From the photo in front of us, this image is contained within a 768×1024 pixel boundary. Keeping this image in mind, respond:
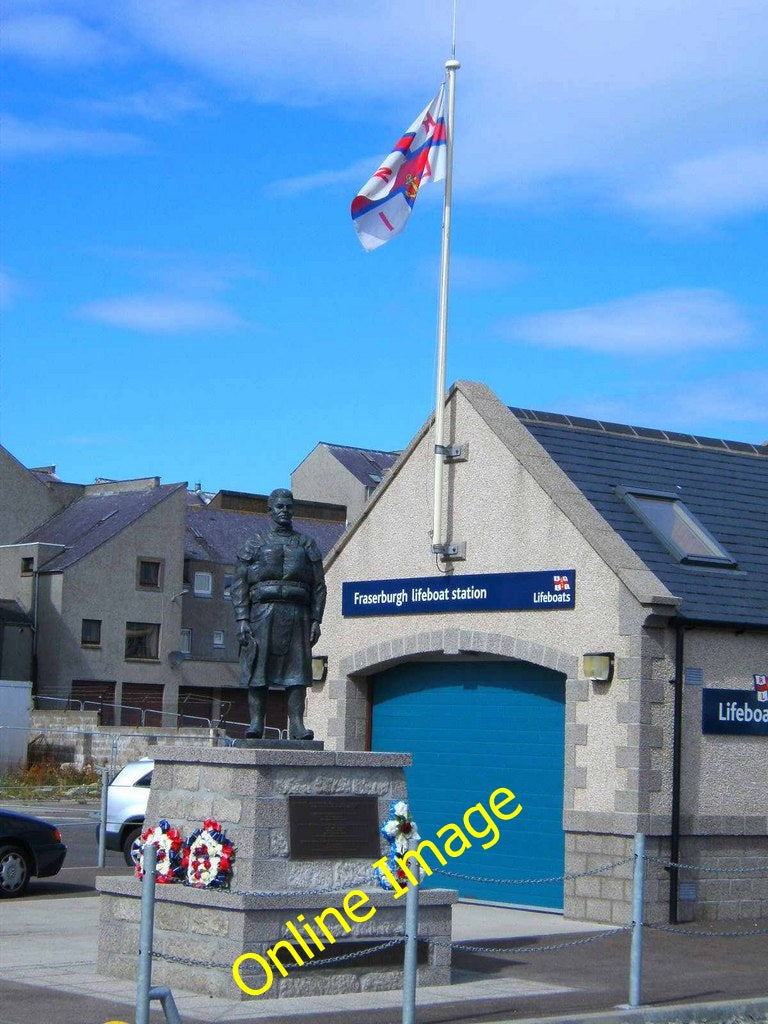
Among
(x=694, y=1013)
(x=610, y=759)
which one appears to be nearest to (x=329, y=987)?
(x=694, y=1013)

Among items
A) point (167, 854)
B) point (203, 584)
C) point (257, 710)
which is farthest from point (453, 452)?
point (203, 584)

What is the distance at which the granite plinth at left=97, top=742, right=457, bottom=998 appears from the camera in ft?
38.1

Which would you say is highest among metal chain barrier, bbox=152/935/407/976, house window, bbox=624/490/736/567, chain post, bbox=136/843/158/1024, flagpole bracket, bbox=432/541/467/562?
house window, bbox=624/490/736/567

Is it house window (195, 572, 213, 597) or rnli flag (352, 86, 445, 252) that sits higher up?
rnli flag (352, 86, 445, 252)

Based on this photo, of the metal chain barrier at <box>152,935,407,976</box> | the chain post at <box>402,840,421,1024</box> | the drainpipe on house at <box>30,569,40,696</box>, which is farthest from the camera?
the drainpipe on house at <box>30,569,40,696</box>

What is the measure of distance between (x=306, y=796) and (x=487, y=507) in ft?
22.0

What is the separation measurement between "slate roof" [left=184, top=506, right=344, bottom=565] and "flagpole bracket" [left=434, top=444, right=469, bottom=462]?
41.4 metres

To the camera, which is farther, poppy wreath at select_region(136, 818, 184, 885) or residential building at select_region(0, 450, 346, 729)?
residential building at select_region(0, 450, 346, 729)

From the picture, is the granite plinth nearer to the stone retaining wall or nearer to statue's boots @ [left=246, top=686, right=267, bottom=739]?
statue's boots @ [left=246, top=686, right=267, bottom=739]

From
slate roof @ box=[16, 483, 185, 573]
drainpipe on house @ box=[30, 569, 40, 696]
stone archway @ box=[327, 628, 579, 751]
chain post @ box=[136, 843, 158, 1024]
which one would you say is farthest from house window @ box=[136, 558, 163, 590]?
chain post @ box=[136, 843, 158, 1024]

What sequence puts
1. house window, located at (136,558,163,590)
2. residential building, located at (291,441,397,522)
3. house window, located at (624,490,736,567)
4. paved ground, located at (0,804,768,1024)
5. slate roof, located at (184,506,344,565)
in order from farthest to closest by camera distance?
1. residential building, located at (291,441,397,522)
2. slate roof, located at (184,506,344,565)
3. house window, located at (136,558,163,590)
4. house window, located at (624,490,736,567)
5. paved ground, located at (0,804,768,1024)

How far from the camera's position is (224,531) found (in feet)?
208

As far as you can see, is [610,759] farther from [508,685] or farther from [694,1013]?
[694,1013]

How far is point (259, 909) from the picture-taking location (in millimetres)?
11500
